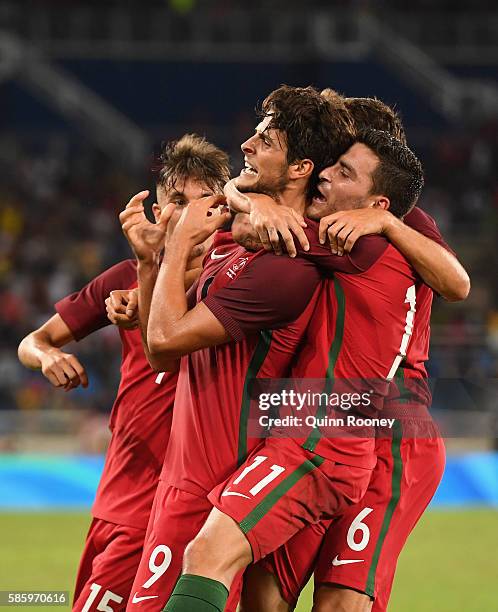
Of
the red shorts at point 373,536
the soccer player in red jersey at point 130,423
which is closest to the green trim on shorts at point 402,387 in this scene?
the red shorts at point 373,536

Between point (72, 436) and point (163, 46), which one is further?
point (163, 46)

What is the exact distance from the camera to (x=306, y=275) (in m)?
3.78

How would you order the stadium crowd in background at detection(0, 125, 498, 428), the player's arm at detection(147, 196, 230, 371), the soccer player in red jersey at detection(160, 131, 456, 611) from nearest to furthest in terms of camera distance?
the soccer player in red jersey at detection(160, 131, 456, 611) < the player's arm at detection(147, 196, 230, 371) < the stadium crowd in background at detection(0, 125, 498, 428)

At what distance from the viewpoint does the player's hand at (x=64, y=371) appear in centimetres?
457

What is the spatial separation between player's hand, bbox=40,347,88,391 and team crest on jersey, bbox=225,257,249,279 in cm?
99

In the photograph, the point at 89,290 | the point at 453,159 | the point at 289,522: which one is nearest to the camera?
the point at 289,522

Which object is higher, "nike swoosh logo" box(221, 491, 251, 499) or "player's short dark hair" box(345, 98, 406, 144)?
"player's short dark hair" box(345, 98, 406, 144)

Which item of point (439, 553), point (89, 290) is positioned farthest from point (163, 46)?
point (89, 290)

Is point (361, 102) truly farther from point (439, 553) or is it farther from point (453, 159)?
point (453, 159)

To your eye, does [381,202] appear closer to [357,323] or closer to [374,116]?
[374,116]

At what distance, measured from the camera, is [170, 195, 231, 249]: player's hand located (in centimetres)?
387

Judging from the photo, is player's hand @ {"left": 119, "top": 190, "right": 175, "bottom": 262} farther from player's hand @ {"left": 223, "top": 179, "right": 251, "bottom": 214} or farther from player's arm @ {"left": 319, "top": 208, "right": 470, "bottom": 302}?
player's arm @ {"left": 319, "top": 208, "right": 470, "bottom": 302}

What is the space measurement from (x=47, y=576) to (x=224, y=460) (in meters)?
4.34

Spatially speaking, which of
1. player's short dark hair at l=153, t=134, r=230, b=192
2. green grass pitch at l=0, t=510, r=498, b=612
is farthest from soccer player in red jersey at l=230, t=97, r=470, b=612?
green grass pitch at l=0, t=510, r=498, b=612
